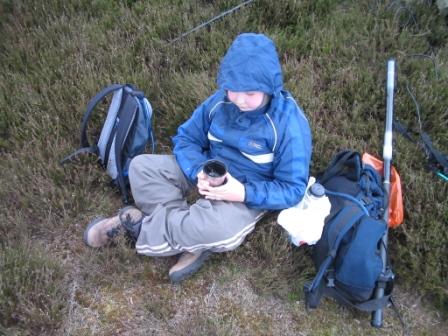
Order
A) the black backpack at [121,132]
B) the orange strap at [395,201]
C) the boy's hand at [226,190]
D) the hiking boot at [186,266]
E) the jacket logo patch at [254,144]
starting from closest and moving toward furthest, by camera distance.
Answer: the boy's hand at [226,190] < the jacket logo patch at [254,144] < the hiking boot at [186,266] < the orange strap at [395,201] < the black backpack at [121,132]

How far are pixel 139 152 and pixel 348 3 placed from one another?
300 cm

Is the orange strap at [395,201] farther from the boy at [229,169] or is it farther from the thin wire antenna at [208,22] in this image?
the thin wire antenna at [208,22]

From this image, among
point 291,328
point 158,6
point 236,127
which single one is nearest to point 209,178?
point 236,127

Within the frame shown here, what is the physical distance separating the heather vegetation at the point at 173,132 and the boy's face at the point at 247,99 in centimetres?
95

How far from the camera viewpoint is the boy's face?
8.99 feet

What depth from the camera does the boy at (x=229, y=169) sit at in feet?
8.89

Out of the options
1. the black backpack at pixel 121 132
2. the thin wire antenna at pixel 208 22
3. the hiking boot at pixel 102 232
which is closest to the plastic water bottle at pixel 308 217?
the hiking boot at pixel 102 232

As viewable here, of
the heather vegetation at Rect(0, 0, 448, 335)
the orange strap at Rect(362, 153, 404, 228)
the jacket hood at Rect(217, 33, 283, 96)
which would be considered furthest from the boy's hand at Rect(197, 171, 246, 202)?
the orange strap at Rect(362, 153, 404, 228)

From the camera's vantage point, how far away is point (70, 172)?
366 cm

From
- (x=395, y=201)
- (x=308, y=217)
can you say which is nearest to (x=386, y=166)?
(x=395, y=201)

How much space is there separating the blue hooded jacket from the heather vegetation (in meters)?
0.44

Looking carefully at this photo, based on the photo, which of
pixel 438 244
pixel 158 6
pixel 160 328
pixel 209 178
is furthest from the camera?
pixel 158 6

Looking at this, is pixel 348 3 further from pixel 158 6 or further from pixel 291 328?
pixel 291 328

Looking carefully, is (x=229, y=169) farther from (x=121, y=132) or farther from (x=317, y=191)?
(x=121, y=132)
